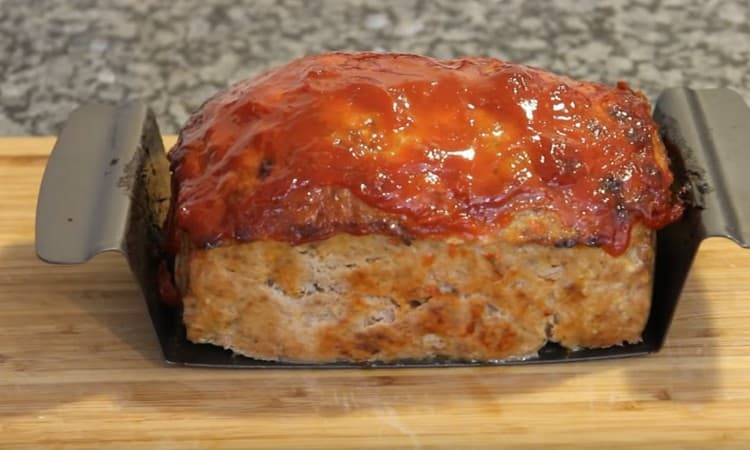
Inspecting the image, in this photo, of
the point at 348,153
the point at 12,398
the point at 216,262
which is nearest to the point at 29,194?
the point at 12,398

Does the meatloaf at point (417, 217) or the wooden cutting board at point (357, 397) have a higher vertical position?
the meatloaf at point (417, 217)

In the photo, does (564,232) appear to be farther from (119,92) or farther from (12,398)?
(119,92)

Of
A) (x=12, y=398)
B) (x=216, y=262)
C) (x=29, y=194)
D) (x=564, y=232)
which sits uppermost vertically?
(x=564, y=232)

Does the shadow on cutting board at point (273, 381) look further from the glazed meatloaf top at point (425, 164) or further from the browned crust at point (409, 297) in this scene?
the glazed meatloaf top at point (425, 164)

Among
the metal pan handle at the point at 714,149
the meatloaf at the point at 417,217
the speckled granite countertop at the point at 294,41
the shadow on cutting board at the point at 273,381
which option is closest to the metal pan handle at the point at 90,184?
the meatloaf at the point at 417,217

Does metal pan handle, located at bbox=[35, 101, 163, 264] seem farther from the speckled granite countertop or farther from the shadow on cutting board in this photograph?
the speckled granite countertop

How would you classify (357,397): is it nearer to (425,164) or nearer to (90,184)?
(425,164)
